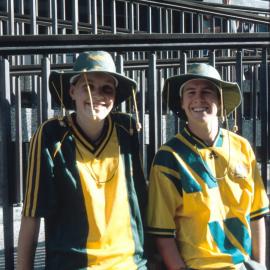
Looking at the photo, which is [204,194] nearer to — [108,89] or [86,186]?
[86,186]

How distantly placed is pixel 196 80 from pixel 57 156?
2.64 ft

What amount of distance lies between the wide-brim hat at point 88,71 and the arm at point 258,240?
36.7 inches

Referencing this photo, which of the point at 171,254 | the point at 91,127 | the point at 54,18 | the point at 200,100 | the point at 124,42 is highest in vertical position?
the point at 54,18

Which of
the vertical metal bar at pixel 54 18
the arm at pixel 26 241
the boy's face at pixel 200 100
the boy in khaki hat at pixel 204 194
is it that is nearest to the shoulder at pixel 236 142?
the boy in khaki hat at pixel 204 194

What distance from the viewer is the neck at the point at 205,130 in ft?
11.4

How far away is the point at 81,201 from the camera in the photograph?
3.19 m

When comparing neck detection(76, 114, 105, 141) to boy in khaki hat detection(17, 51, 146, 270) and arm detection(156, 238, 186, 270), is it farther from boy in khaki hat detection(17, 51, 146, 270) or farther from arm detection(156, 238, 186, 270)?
arm detection(156, 238, 186, 270)

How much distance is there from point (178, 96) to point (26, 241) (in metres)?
1.12

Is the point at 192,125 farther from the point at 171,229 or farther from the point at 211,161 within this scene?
→ the point at 171,229

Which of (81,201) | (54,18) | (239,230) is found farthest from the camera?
(54,18)

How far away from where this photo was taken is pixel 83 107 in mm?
3295

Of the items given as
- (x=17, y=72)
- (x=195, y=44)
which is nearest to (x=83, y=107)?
(x=195, y=44)

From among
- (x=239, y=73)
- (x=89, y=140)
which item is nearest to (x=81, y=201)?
(x=89, y=140)

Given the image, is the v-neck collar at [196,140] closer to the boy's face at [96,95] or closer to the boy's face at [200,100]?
the boy's face at [200,100]
